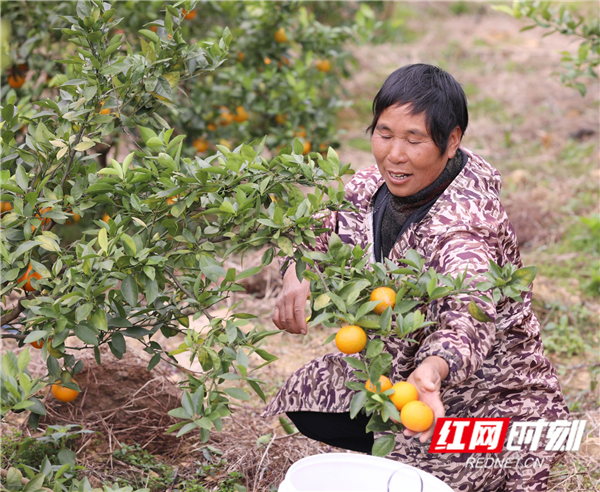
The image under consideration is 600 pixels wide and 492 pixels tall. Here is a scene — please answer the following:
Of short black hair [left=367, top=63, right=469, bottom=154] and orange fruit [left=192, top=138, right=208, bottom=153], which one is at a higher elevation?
short black hair [left=367, top=63, right=469, bottom=154]

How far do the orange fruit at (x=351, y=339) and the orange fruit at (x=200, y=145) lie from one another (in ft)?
8.39

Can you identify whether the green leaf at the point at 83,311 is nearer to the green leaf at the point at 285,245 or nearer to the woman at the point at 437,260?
the green leaf at the point at 285,245

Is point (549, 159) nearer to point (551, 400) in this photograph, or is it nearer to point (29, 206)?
point (551, 400)

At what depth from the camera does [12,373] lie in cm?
157

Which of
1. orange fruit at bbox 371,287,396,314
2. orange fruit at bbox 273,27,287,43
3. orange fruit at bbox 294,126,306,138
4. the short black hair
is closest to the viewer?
orange fruit at bbox 371,287,396,314

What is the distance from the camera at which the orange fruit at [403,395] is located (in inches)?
56.7

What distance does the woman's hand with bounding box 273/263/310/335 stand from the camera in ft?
6.70

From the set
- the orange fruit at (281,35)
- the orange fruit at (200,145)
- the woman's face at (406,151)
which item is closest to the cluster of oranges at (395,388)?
the woman's face at (406,151)

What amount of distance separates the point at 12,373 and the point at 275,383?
5.37 feet

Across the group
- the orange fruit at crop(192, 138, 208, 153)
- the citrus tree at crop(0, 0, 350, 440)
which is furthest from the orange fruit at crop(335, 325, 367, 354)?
the orange fruit at crop(192, 138, 208, 153)

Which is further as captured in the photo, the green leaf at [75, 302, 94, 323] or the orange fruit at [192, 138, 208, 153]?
the orange fruit at [192, 138, 208, 153]

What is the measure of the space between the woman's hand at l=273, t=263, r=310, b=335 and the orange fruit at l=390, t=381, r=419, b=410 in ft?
1.99

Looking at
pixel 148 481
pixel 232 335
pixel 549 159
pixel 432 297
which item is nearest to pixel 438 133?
pixel 432 297

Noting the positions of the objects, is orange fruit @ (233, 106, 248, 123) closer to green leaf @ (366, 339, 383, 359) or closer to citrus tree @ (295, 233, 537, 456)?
citrus tree @ (295, 233, 537, 456)
